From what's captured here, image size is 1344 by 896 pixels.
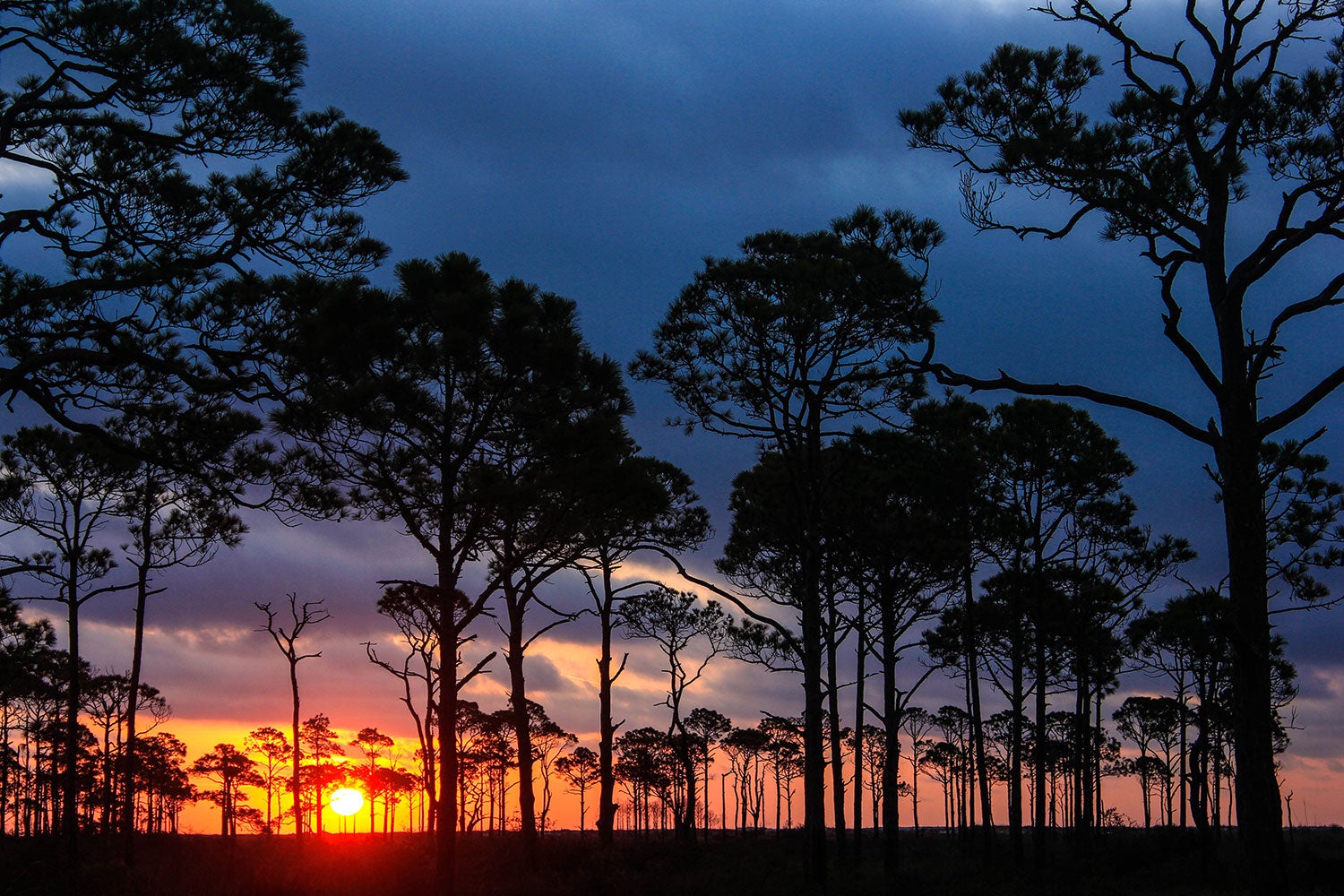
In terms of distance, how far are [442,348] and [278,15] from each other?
633 cm

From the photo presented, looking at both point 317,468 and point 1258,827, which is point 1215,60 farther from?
point 317,468

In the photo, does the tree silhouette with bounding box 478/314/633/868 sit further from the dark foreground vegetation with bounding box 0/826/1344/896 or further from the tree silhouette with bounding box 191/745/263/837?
the tree silhouette with bounding box 191/745/263/837

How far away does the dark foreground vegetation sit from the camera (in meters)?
19.0

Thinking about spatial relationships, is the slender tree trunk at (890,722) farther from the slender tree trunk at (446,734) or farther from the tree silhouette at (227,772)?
the tree silhouette at (227,772)

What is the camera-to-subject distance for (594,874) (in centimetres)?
2255

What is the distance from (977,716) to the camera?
28.4 meters

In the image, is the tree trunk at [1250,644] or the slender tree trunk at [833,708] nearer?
the tree trunk at [1250,644]

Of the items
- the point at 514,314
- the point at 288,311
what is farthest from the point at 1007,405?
the point at 288,311

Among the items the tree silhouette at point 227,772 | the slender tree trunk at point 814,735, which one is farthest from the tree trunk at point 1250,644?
the tree silhouette at point 227,772

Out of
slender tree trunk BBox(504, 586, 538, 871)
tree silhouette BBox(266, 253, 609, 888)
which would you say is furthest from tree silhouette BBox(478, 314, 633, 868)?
slender tree trunk BBox(504, 586, 538, 871)

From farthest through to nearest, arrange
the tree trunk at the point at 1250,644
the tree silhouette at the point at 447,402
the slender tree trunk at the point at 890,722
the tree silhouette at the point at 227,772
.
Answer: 1. the tree silhouette at the point at 227,772
2. the slender tree trunk at the point at 890,722
3. the tree silhouette at the point at 447,402
4. the tree trunk at the point at 1250,644

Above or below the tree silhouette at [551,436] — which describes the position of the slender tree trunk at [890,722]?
below

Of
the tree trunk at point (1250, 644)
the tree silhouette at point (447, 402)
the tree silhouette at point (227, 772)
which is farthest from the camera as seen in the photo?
the tree silhouette at point (227, 772)

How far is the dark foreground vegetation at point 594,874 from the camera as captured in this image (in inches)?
747
